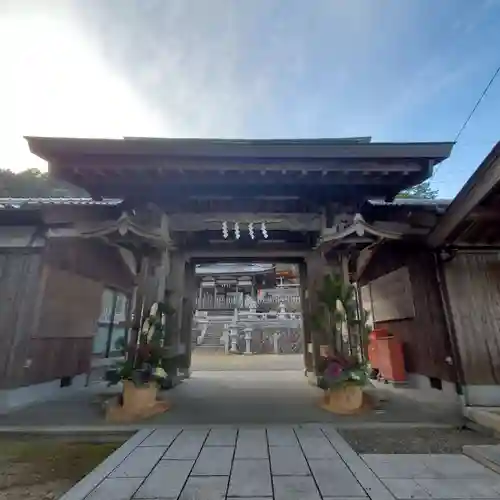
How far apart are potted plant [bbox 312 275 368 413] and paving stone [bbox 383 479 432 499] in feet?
6.30

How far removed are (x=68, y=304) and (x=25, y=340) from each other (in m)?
1.25

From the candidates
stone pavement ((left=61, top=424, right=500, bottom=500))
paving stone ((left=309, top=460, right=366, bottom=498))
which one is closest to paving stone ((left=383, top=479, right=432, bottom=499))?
stone pavement ((left=61, top=424, right=500, bottom=500))

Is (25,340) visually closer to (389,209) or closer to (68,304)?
(68,304)

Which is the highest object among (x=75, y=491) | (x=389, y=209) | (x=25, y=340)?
(x=389, y=209)

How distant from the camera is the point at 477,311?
4.57 meters

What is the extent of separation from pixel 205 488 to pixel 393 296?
210 inches

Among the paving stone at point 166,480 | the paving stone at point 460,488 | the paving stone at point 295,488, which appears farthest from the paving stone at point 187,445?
the paving stone at point 460,488

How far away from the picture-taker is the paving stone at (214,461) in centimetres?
232

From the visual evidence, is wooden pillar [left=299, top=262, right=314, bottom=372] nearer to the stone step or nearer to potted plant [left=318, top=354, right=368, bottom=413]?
potted plant [left=318, top=354, right=368, bottom=413]

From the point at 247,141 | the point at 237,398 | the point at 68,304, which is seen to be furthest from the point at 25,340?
the point at 247,141

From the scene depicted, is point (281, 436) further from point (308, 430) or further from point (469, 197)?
point (469, 197)

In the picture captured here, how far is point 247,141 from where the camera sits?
14.0 feet

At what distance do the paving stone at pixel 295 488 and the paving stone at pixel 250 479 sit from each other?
0.06 m

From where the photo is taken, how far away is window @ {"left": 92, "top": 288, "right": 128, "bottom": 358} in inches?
310
